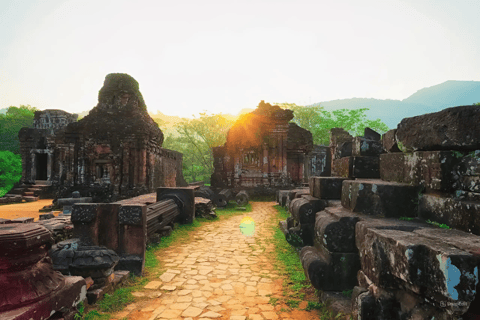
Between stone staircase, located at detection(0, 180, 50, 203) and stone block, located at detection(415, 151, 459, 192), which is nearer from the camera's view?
stone block, located at detection(415, 151, 459, 192)

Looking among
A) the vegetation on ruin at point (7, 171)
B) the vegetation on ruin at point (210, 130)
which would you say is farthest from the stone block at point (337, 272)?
the vegetation on ruin at point (210, 130)

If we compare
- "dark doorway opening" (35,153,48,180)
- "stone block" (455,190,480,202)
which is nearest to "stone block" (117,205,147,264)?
"stone block" (455,190,480,202)

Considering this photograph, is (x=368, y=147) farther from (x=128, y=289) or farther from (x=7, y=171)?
(x=7, y=171)

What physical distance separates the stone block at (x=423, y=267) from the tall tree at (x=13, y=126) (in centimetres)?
3889

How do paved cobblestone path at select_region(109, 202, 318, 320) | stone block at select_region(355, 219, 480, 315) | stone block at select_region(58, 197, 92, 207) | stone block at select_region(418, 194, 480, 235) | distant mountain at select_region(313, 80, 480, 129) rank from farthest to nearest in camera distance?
1. distant mountain at select_region(313, 80, 480, 129)
2. stone block at select_region(58, 197, 92, 207)
3. paved cobblestone path at select_region(109, 202, 318, 320)
4. stone block at select_region(418, 194, 480, 235)
5. stone block at select_region(355, 219, 480, 315)

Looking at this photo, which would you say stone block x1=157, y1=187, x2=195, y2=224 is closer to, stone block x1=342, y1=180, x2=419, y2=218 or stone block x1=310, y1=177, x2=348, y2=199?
stone block x1=310, y1=177, x2=348, y2=199

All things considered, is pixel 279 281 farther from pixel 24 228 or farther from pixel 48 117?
pixel 48 117

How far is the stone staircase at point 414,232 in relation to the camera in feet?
5.19

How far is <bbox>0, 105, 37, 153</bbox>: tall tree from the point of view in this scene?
101 ft

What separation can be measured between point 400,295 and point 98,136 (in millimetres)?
15806

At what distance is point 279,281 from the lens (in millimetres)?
4207

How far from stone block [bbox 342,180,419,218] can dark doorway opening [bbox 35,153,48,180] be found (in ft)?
93.9

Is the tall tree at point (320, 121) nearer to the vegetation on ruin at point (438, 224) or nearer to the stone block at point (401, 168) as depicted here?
the stone block at point (401, 168)

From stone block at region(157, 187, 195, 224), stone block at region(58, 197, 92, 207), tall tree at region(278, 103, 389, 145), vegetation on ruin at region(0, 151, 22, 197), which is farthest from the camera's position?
tall tree at region(278, 103, 389, 145)
